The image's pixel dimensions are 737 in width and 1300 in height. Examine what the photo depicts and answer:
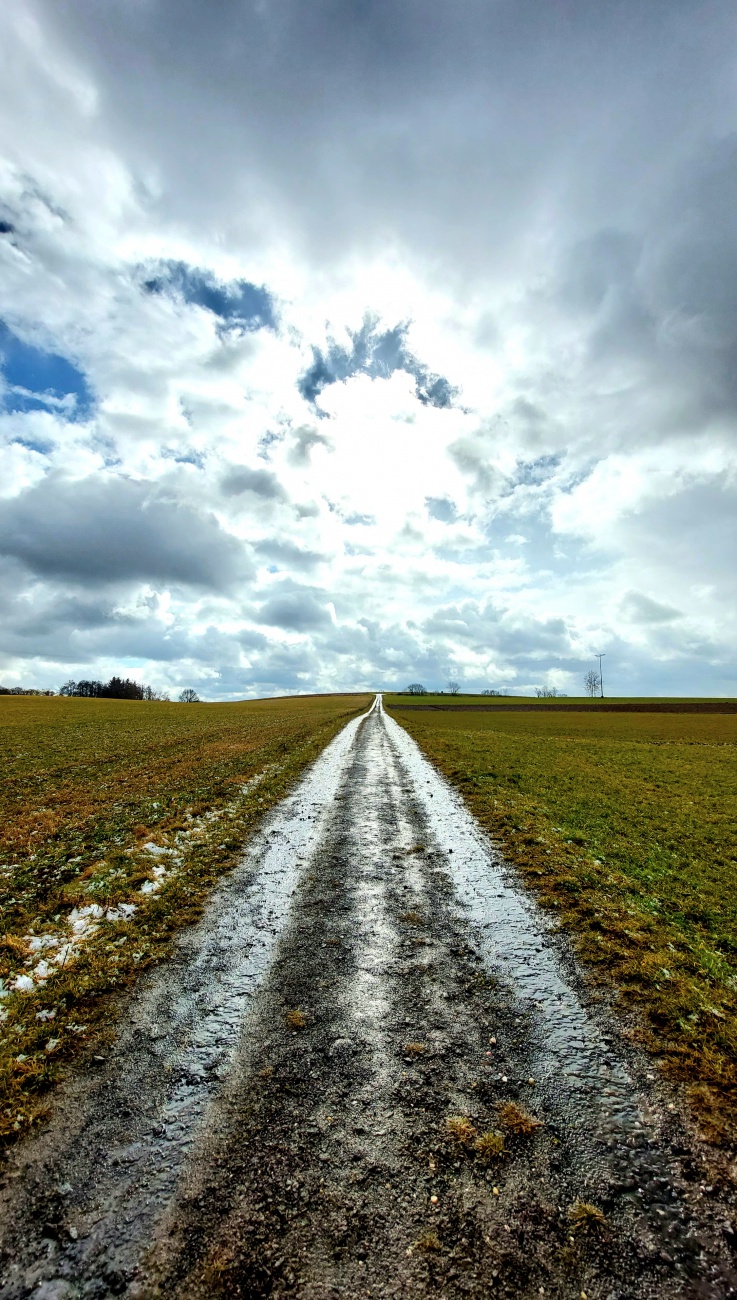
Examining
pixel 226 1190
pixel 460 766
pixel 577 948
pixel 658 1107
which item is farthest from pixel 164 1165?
pixel 460 766

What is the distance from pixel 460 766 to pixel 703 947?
14.6 meters

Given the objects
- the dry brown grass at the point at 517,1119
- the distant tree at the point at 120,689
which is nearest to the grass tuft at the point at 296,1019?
the dry brown grass at the point at 517,1119

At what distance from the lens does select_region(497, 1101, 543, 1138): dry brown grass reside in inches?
173

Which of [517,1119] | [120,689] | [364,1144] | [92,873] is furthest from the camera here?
[120,689]

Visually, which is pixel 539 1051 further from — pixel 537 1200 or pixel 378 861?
pixel 378 861

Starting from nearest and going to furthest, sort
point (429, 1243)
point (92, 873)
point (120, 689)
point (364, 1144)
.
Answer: point (429, 1243) < point (364, 1144) < point (92, 873) < point (120, 689)

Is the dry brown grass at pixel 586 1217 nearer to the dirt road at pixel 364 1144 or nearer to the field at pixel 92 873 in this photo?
the dirt road at pixel 364 1144

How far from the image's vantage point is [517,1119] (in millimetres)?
4512

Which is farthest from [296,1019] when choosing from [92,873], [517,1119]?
[92,873]

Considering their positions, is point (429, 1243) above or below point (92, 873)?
below

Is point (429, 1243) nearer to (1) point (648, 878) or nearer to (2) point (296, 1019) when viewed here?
(2) point (296, 1019)

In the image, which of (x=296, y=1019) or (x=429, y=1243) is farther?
(x=296, y=1019)

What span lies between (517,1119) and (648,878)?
7291 mm

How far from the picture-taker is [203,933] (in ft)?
26.2
